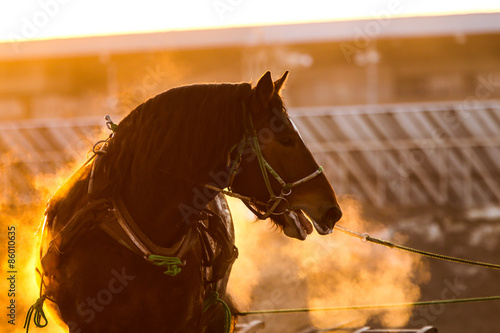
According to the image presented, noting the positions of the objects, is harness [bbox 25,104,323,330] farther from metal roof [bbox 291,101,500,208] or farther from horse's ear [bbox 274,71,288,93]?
metal roof [bbox 291,101,500,208]

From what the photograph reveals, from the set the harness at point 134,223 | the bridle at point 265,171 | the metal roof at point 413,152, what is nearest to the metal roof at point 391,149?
the metal roof at point 413,152

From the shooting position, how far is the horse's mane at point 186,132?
2.99 meters

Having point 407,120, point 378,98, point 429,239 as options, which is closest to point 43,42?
point 378,98

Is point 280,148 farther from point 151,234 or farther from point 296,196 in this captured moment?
point 151,234

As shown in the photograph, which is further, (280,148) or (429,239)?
(429,239)

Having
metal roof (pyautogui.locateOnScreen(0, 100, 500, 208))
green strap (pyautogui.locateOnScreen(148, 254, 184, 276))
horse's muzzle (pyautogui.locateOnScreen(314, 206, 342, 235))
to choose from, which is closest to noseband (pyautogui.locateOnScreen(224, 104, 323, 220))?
horse's muzzle (pyautogui.locateOnScreen(314, 206, 342, 235))

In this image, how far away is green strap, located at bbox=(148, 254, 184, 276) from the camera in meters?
3.00

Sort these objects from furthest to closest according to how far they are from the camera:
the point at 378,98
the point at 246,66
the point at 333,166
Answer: the point at 378,98, the point at 246,66, the point at 333,166

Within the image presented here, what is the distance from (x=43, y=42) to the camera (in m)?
20.1

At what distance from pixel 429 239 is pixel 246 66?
970cm

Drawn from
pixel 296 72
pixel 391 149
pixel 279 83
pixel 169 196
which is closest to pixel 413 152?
pixel 391 149

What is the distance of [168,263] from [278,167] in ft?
2.00

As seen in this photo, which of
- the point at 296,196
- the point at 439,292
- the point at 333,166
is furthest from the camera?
the point at 333,166

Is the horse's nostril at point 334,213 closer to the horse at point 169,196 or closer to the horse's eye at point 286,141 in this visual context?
the horse at point 169,196
